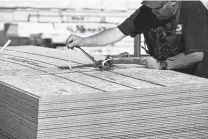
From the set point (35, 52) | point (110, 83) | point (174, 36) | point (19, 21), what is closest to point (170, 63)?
point (174, 36)

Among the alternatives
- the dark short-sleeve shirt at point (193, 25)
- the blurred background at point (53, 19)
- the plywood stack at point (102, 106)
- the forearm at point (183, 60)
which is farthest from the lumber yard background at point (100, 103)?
the blurred background at point (53, 19)

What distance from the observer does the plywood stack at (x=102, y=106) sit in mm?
3330

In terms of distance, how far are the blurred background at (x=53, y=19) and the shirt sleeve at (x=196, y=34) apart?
689cm

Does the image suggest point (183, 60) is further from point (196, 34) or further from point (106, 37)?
point (106, 37)

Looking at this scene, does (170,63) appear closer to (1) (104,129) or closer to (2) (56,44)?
(1) (104,129)

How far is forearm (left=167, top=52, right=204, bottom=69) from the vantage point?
450 cm

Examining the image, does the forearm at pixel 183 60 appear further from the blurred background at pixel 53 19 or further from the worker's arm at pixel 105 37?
the blurred background at pixel 53 19

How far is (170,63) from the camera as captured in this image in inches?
181

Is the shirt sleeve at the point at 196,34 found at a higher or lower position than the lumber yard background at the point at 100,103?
higher

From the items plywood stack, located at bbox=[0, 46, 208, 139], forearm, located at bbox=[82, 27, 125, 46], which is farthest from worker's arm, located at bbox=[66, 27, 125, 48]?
plywood stack, located at bbox=[0, 46, 208, 139]

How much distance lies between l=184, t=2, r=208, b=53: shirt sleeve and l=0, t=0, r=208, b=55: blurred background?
6.89m

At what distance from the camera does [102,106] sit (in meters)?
3.45

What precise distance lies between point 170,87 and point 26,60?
6.91 feet

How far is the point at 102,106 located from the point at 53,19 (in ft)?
28.6
